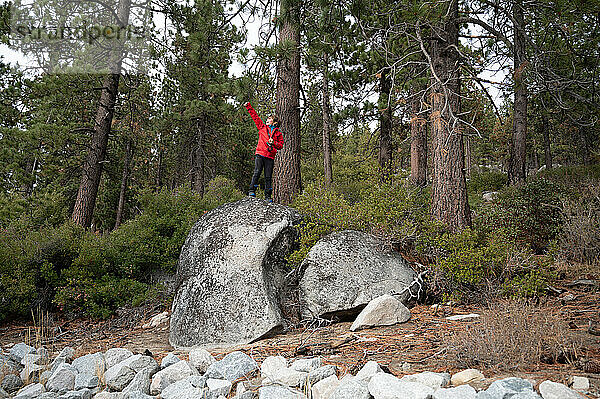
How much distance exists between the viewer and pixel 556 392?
2.00 metres

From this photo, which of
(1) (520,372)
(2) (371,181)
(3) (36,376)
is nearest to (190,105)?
(2) (371,181)

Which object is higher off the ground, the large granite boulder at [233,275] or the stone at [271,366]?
the large granite boulder at [233,275]

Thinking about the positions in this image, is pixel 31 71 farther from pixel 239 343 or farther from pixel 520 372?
pixel 520 372

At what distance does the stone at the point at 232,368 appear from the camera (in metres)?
3.13

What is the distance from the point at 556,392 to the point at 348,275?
9.21ft

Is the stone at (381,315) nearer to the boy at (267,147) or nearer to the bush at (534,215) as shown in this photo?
the boy at (267,147)

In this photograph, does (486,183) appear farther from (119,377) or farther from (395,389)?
(119,377)

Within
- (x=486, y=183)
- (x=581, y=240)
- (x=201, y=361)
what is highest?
(x=486, y=183)

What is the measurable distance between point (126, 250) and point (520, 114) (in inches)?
447

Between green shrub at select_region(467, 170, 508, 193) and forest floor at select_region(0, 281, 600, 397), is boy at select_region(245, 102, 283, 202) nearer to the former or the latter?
forest floor at select_region(0, 281, 600, 397)

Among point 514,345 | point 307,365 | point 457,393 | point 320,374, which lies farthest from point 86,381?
point 514,345

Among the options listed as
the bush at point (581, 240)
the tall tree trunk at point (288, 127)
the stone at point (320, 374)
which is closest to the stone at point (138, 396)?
the stone at point (320, 374)

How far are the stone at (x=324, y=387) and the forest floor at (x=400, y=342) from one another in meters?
0.27

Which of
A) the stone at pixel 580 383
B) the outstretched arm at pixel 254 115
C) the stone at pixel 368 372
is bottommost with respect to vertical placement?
the stone at pixel 368 372
